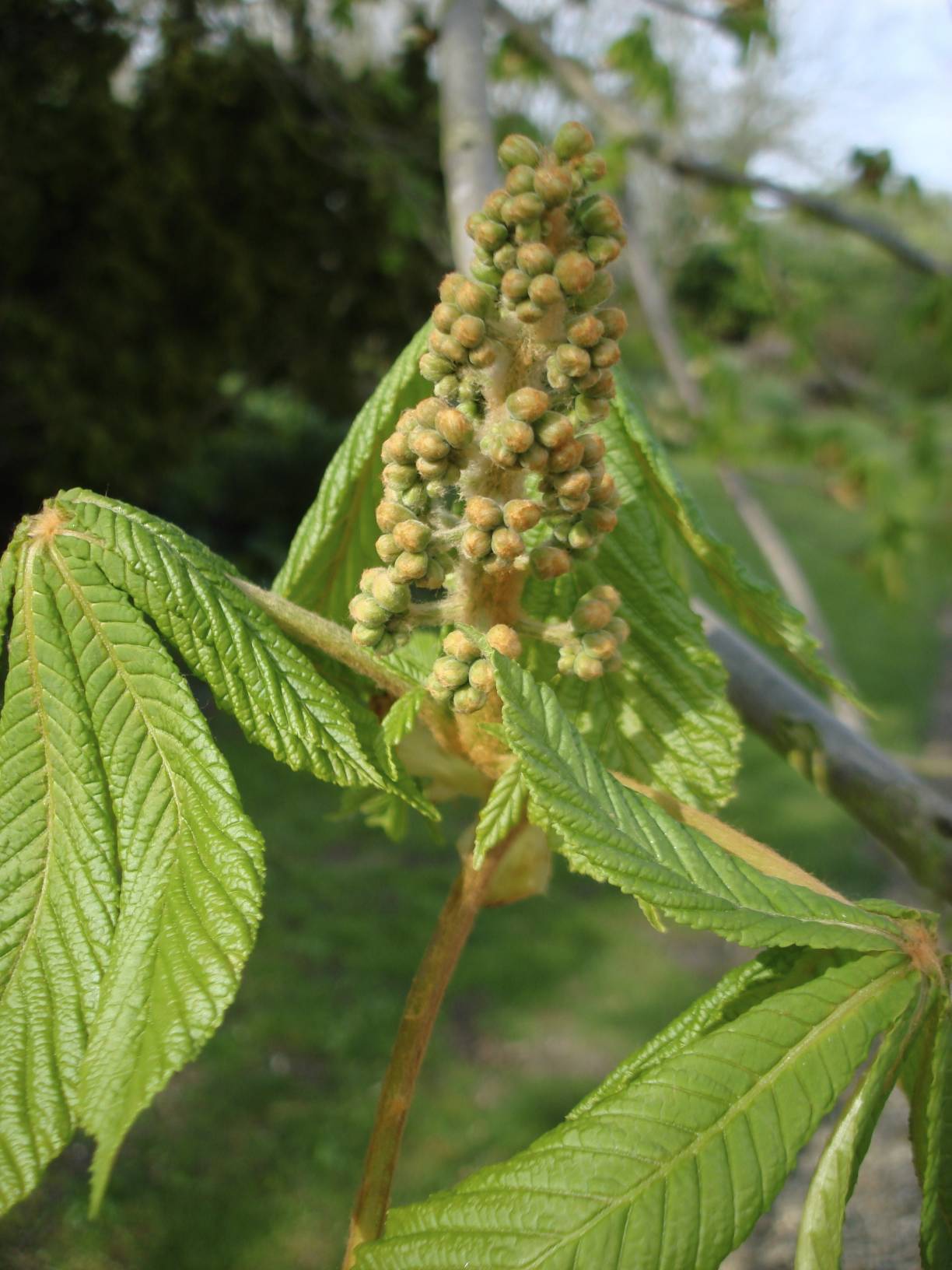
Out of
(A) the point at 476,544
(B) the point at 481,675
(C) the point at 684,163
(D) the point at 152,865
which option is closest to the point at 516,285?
(A) the point at 476,544

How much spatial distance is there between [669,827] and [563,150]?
2.00ft

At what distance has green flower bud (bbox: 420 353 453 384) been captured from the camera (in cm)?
91

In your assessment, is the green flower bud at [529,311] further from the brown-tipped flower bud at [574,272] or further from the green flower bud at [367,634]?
the green flower bud at [367,634]

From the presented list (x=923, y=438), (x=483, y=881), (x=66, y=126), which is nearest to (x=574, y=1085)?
(x=923, y=438)

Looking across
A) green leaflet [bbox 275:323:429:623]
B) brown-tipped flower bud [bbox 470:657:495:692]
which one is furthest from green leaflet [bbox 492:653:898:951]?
green leaflet [bbox 275:323:429:623]

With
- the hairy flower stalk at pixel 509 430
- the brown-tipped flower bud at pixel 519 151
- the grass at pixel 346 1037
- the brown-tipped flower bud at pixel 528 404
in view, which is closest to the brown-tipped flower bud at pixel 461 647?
the hairy flower stalk at pixel 509 430

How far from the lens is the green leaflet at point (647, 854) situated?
0.79m

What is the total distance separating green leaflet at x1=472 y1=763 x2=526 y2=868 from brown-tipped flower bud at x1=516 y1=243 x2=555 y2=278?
1.48 feet

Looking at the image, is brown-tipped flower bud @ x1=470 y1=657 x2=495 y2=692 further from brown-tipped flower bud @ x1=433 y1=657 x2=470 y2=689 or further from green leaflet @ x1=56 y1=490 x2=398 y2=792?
green leaflet @ x1=56 y1=490 x2=398 y2=792

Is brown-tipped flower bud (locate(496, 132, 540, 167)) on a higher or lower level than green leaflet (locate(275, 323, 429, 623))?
higher

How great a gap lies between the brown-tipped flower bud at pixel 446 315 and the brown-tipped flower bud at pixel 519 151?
0.13 metres

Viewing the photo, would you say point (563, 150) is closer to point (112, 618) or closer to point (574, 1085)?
point (112, 618)

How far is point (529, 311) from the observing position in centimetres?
85

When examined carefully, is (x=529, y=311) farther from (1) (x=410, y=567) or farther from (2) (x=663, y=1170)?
(2) (x=663, y=1170)
